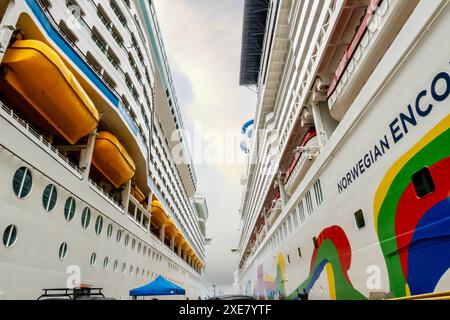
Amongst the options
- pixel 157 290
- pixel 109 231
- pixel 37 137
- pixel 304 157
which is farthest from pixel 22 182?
pixel 304 157

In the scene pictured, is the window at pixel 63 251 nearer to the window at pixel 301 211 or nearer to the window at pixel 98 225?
the window at pixel 98 225

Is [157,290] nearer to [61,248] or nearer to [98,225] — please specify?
[98,225]

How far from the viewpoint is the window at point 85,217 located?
10461 millimetres

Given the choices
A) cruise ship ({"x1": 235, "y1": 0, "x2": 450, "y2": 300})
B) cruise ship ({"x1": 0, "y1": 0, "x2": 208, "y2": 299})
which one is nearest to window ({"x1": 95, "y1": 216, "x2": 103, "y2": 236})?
cruise ship ({"x1": 0, "y1": 0, "x2": 208, "y2": 299})

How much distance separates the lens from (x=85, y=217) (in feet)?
35.1

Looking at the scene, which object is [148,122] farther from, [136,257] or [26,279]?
[26,279]

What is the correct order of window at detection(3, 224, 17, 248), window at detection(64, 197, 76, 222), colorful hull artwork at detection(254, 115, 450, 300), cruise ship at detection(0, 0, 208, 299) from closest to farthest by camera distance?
colorful hull artwork at detection(254, 115, 450, 300) → window at detection(3, 224, 17, 248) → cruise ship at detection(0, 0, 208, 299) → window at detection(64, 197, 76, 222)

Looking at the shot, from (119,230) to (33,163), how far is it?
7820 mm

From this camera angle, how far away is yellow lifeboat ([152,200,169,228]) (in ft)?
80.2

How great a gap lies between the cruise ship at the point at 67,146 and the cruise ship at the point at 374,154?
8.40 meters

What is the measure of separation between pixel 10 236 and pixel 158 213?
60.3 ft

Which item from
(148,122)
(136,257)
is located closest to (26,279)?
(136,257)

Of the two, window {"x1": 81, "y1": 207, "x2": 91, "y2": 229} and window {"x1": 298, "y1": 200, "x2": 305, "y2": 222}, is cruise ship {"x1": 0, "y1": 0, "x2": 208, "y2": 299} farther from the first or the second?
window {"x1": 298, "y1": 200, "x2": 305, "y2": 222}

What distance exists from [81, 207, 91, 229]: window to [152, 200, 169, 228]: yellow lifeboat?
1346 centimetres
